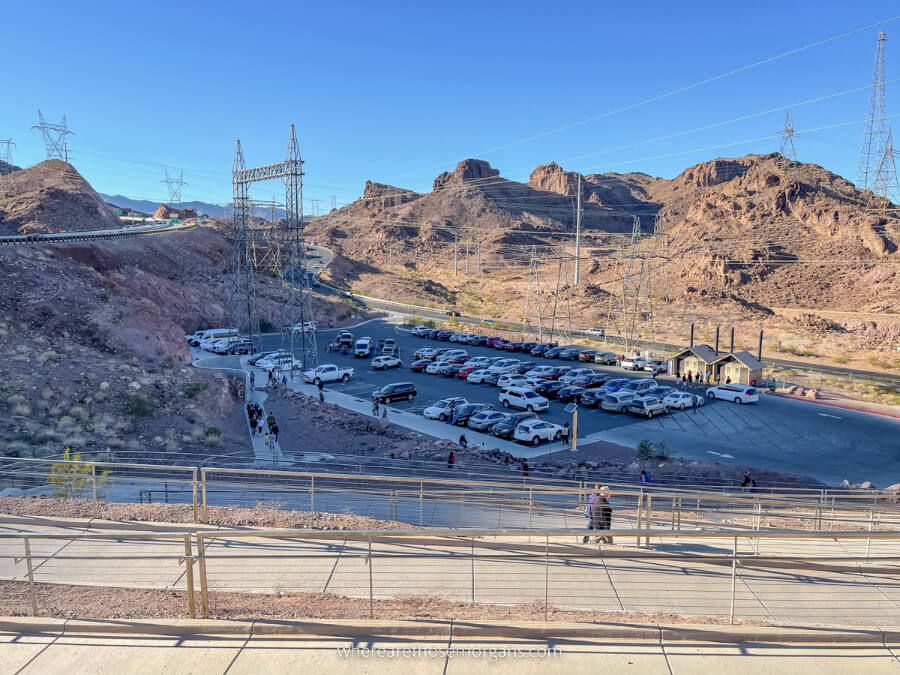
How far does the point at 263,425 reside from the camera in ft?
86.5

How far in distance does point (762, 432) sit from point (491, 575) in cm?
2650

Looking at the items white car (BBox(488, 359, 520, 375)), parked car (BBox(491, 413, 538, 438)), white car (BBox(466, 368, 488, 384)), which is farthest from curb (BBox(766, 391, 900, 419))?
parked car (BBox(491, 413, 538, 438))

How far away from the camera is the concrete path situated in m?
6.96

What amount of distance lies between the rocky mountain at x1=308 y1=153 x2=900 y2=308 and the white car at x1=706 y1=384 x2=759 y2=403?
5779 centimetres

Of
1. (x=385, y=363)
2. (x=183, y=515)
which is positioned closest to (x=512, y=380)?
(x=385, y=363)

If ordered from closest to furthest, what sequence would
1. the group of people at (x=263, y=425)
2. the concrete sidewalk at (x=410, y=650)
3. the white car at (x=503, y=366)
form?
the concrete sidewalk at (x=410, y=650), the group of people at (x=263, y=425), the white car at (x=503, y=366)

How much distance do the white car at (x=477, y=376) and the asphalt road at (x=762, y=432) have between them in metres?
0.82

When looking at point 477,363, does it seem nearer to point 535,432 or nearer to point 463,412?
point 463,412

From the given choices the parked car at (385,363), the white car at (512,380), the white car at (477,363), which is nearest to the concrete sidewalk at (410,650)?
the white car at (512,380)

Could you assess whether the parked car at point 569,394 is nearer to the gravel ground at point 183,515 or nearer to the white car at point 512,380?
the white car at point 512,380

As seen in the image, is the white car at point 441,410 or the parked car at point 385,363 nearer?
the white car at point 441,410

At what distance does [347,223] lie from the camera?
170750 millimetres

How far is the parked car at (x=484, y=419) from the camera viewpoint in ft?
94.8

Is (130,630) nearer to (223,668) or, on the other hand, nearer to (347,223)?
(223,668)
